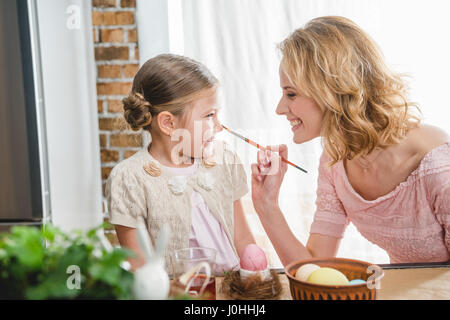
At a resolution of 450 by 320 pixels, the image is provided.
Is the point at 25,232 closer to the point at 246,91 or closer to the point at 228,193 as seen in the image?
the point at 228,193

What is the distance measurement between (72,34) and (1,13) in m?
0.31

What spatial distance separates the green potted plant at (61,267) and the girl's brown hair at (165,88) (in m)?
0.93

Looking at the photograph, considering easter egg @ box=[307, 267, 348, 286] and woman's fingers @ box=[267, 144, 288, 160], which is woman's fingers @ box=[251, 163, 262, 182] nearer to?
woman's fingers @ box=[267, 144, 288, 160]

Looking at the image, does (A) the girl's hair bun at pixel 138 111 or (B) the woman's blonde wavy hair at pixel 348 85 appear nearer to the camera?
(B) the woman's blonde wavy hair at pixel 348 85

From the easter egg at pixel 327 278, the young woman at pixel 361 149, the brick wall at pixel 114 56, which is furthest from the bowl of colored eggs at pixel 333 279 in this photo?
the brick wall at pixel 114 56

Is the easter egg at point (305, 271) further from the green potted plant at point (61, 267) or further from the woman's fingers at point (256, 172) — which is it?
the woman's fingers at point (256, 172)

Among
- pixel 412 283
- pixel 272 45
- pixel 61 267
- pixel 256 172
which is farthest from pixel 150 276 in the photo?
pixel 272 45

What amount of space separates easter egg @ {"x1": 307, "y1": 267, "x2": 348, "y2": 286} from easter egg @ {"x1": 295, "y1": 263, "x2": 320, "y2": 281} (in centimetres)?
3

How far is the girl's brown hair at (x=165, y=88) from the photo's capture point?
145cm

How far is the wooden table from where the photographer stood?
812 millimetres

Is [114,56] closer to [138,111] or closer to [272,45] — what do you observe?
[138,111]

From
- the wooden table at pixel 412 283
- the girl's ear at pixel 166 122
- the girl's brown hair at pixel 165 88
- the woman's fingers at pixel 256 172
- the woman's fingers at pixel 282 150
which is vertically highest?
the girl's brown hair at pixel 165 88

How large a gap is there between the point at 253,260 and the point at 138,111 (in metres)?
0.83

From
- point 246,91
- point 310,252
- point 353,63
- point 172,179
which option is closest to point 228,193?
point 172,179
